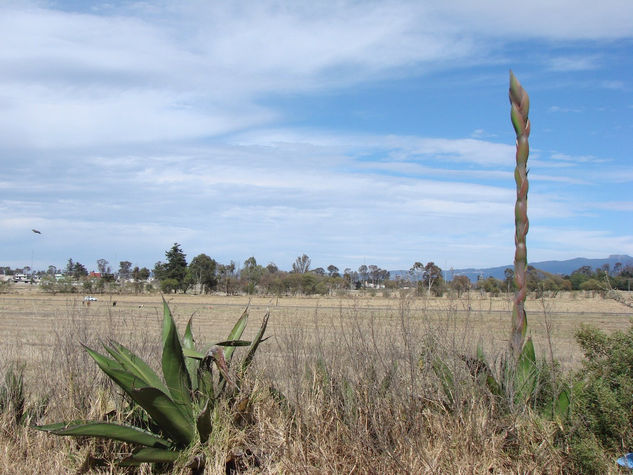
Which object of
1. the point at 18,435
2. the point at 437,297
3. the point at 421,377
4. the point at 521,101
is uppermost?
the point at 521,101

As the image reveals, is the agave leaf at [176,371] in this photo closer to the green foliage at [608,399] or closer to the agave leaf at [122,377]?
the agave leaf at [122,377]

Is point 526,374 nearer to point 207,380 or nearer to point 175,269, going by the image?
point 207,380

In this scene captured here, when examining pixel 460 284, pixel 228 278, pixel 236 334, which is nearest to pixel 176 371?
pixel 236 334

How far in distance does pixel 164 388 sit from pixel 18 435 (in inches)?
70.9

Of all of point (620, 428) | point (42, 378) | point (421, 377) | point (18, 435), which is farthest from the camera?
point (42, 378)

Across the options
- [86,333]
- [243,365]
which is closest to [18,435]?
[86,333]

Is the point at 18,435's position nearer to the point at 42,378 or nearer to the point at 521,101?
the point at 42,378

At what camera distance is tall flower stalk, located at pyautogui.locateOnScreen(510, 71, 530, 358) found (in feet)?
16.2

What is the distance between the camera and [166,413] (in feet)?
15.4

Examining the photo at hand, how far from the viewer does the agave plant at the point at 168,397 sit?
4.63m

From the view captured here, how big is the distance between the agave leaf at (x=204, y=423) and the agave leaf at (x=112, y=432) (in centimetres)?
35

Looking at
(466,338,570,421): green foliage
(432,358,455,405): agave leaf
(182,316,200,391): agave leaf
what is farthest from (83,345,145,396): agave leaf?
(466,338,570,421): green foliage

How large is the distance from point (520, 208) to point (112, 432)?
12.5 feet

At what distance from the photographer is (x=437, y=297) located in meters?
6.14
